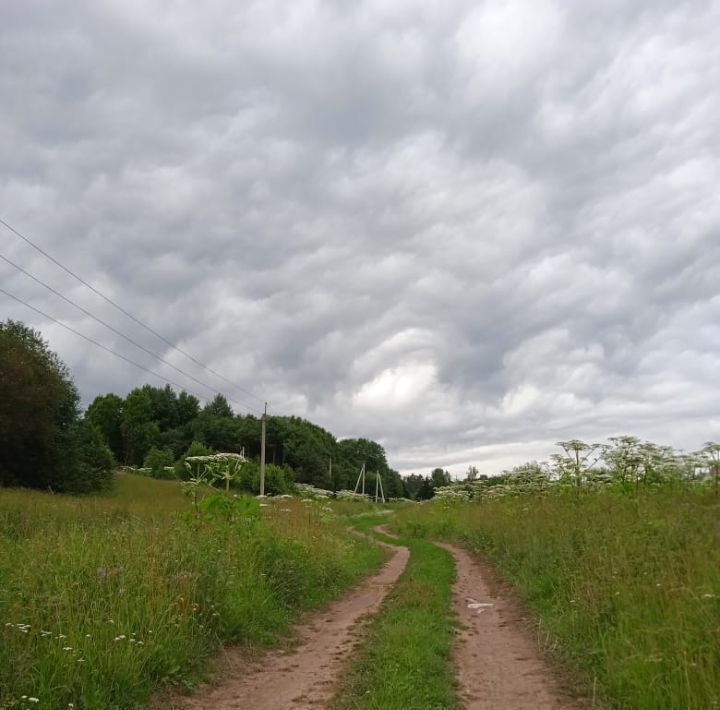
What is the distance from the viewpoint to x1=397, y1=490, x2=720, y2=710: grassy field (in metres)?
5.21

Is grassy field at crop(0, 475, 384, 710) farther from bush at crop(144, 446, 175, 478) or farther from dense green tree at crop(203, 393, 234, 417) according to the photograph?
dense green tree at crop(203, 393, 234, 417)

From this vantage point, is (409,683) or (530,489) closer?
(409,683)

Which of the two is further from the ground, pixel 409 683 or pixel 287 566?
pixel 287 566

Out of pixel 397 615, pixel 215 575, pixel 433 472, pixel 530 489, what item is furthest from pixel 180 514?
pixel 433 472

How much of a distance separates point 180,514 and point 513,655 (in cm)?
621

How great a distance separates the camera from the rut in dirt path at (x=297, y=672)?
623 cm

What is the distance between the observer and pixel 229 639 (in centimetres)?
798

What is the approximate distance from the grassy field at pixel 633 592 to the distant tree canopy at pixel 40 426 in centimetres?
3659

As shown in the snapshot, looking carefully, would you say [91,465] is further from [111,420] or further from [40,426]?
[111,420]

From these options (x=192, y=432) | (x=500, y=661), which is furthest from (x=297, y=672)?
(x=192, y=432)

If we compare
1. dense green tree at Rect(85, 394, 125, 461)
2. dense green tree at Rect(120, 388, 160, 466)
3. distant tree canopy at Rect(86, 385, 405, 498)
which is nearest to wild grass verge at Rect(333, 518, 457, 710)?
distant tree canopy at Rect(86, 385, 405, 498)

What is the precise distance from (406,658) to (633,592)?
2.69m

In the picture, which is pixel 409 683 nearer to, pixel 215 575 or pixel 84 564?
pixel 215 575

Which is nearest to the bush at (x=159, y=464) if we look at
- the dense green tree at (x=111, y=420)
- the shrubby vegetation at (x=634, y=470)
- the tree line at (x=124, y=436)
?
the tree line at (x=124, y=436)
